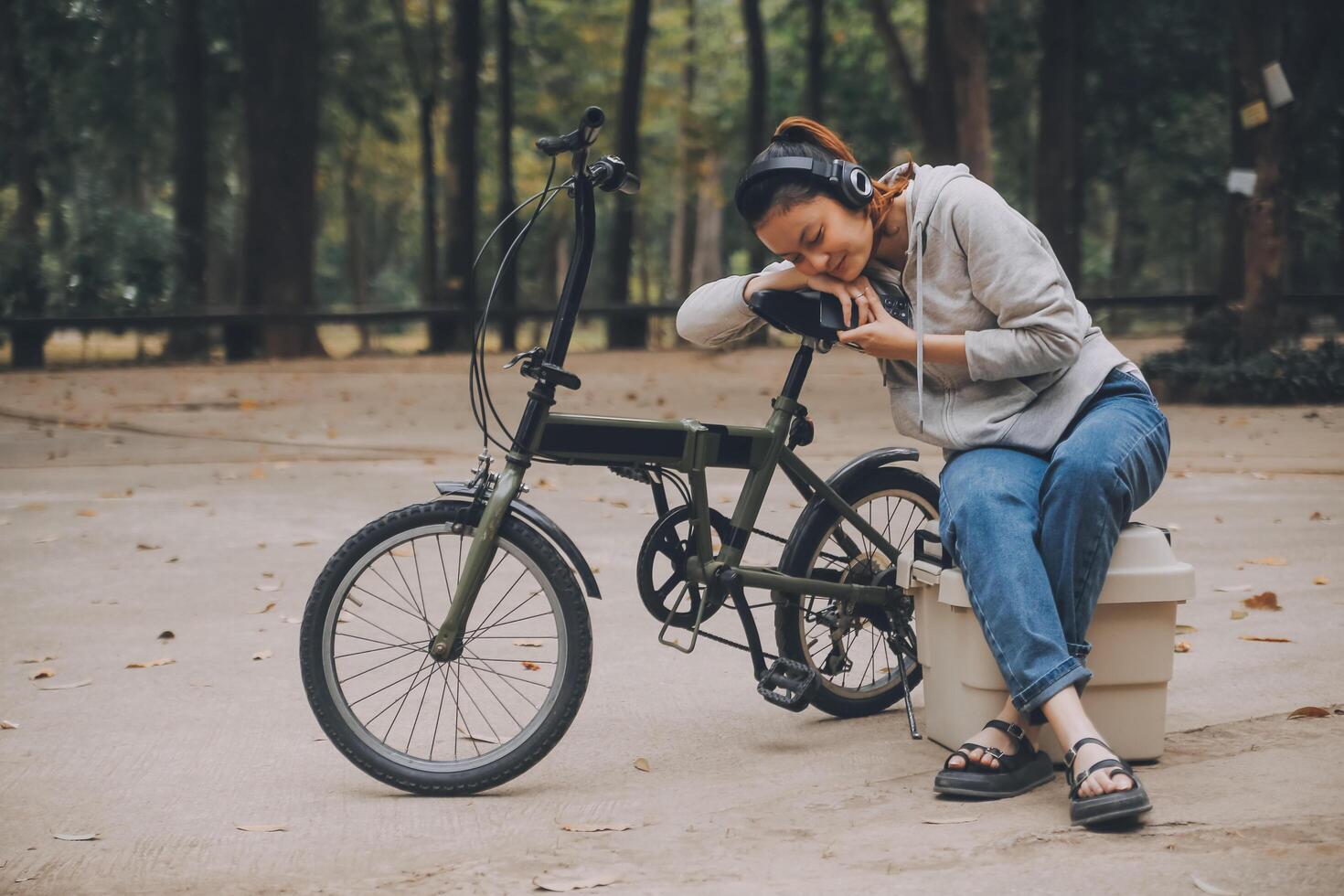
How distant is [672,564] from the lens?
412cm

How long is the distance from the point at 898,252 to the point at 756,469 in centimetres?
69

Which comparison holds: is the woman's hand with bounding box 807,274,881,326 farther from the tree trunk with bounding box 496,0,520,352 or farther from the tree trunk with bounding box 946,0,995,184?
the tree trunk with bounding box 496,0,520,352

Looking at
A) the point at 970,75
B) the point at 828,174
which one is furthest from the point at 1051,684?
the point at 970,75

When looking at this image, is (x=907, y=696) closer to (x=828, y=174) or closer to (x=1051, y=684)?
(x=1051, y=684)

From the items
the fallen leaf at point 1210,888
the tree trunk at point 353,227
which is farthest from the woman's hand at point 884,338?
the tree trunk at point 353,227

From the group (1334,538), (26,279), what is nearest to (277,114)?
(26,279)

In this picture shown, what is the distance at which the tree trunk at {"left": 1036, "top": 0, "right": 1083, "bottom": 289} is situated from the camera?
67.4 feet

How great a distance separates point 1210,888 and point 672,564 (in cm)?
163

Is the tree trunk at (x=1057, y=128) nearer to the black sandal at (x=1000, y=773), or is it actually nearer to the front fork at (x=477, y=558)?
the black sandal at (x=1000, y=773)

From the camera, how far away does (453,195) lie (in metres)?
25.6

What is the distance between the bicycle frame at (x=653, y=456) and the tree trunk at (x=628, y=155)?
19.8m

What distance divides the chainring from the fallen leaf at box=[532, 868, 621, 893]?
925mm

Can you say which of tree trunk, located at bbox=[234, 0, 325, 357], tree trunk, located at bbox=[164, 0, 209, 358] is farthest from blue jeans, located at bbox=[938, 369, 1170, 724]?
tree trunk, located at bbox=[164, 0, 209, 358]

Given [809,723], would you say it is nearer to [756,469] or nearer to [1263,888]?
[756,469]
